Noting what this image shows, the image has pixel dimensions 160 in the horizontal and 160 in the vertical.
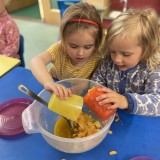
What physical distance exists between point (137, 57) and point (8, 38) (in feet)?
2.98

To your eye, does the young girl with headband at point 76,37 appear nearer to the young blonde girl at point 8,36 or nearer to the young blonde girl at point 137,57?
the young blonde girl at point 137,57

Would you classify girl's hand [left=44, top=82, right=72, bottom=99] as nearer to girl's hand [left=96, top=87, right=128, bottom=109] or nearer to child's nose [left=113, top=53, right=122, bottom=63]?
girl's hand [left=96, top=87, right=128, bottom=109]

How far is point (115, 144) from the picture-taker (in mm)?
633

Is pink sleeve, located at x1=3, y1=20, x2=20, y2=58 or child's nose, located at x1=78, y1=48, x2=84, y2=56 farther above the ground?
child's nose, located at x1=78, y1=48, x2=84, y2=56

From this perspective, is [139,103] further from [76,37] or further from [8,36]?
[8,36]

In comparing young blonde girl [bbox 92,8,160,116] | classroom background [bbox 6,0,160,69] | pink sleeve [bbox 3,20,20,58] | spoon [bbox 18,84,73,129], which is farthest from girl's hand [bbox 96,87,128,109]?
classroom background [bbox 6,0,160,69]

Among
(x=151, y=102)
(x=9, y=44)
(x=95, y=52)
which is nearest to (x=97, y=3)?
(x=9, y=44)

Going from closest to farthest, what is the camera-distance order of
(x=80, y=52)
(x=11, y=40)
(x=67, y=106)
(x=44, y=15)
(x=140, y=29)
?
(x=67, y=106), (x=140, y=29), (x=80, y=52), (x=11, y=40), (x=44, y=15)

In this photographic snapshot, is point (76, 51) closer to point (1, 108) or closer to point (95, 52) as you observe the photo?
point (95, 52)

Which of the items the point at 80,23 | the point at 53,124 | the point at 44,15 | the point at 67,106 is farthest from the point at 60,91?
the point at 44,15

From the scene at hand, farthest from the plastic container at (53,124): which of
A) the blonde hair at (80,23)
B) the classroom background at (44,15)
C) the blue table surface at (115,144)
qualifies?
the classroom background at (44,15)

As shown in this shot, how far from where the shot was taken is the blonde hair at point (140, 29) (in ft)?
2.26

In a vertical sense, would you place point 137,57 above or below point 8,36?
above

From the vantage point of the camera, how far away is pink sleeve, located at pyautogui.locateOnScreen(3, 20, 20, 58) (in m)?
1.29
